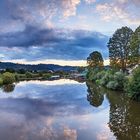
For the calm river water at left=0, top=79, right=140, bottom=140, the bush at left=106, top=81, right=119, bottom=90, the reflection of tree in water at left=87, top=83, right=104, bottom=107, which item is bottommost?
the calm river water at left=0, top=79, right=140, bottom=140

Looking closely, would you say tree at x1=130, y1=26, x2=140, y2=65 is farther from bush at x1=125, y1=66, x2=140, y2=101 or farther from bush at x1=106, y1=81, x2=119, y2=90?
bush at x1=125, y1=66, x2=140, y2=101

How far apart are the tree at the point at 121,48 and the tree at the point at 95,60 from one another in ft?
108

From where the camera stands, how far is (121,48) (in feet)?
224

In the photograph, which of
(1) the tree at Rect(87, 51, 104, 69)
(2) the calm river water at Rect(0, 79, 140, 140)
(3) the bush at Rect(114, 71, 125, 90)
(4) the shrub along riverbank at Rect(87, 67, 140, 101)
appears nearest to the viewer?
(2) the calm river water at Rect(0, 79, 140, 140)

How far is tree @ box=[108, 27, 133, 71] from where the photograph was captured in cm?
6706

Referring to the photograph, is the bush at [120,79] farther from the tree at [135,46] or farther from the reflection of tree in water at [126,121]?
the reflection of tree in water at [126,121]

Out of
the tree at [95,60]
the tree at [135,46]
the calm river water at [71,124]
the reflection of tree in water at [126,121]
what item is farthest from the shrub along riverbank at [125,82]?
the tree at [95,60]

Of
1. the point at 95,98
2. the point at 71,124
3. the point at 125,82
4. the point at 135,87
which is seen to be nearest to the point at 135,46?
the point at 125,82

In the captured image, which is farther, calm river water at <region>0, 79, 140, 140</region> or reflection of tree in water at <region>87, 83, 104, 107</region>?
reflection of tree in water at <region>87, 83, 104, 107</region>

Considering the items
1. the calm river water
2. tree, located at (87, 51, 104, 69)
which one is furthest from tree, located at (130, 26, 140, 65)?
tree, located at (87, 51, 104, 69)

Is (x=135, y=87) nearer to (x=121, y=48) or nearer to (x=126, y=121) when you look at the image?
(x=126, y=121)

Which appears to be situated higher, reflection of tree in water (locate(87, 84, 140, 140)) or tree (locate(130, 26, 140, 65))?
tree (locate(130, 26, 140, 65))

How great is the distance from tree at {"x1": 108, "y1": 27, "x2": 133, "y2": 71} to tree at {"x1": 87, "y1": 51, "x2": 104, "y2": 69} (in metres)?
33.1

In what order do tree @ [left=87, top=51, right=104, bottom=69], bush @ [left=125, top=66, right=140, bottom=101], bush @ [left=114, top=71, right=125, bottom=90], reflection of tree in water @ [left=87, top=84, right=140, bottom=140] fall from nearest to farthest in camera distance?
1. reflection of tree in water @ [left=87, top=84, right=140, bottom=140]
2. bush @ [left=125, top=66, right=140, bottom=101]
3. bush @ [left=114, top=71, right=125, bottom=90]
4. tree @ [left=87, top=51, right=104, bottom=69]
